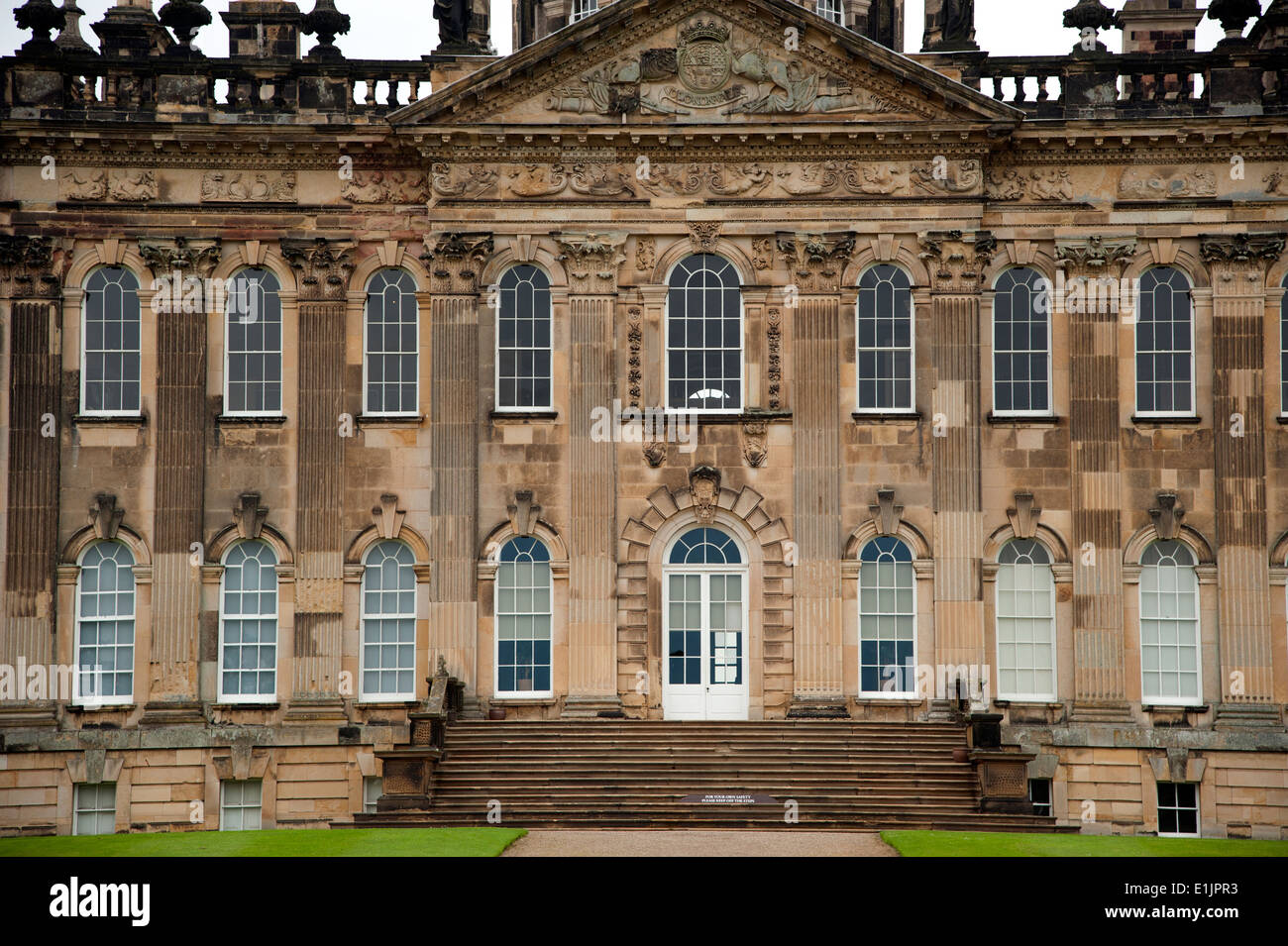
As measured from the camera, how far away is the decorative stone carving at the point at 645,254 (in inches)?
1299

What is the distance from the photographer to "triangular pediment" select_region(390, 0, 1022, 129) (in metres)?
32.3

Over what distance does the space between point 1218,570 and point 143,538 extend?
19.5 metres

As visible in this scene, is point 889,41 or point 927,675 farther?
point 889,41

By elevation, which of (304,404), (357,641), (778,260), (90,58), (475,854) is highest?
(90,58)

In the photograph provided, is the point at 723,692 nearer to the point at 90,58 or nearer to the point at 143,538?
the point at 143,538

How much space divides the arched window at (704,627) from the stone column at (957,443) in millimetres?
3611

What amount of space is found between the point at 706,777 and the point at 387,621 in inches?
279

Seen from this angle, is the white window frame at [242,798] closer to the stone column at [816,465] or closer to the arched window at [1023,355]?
the stone column at [816,465]

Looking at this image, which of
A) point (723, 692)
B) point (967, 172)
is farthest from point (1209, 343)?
point (723, 692)

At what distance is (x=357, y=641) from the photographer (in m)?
33.0

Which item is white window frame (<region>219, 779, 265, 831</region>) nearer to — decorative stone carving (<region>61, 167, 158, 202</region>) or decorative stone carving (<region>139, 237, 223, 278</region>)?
decorative stone carving (<region>139, 237, 223, 278</region>)

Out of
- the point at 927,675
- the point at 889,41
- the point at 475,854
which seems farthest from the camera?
the point at 889,41

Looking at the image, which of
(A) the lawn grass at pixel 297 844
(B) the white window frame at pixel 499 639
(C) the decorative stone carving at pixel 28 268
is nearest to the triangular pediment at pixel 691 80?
(C) the decorative stone carving at pixel 28 268

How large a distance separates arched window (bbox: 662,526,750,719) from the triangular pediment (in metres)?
7.76
